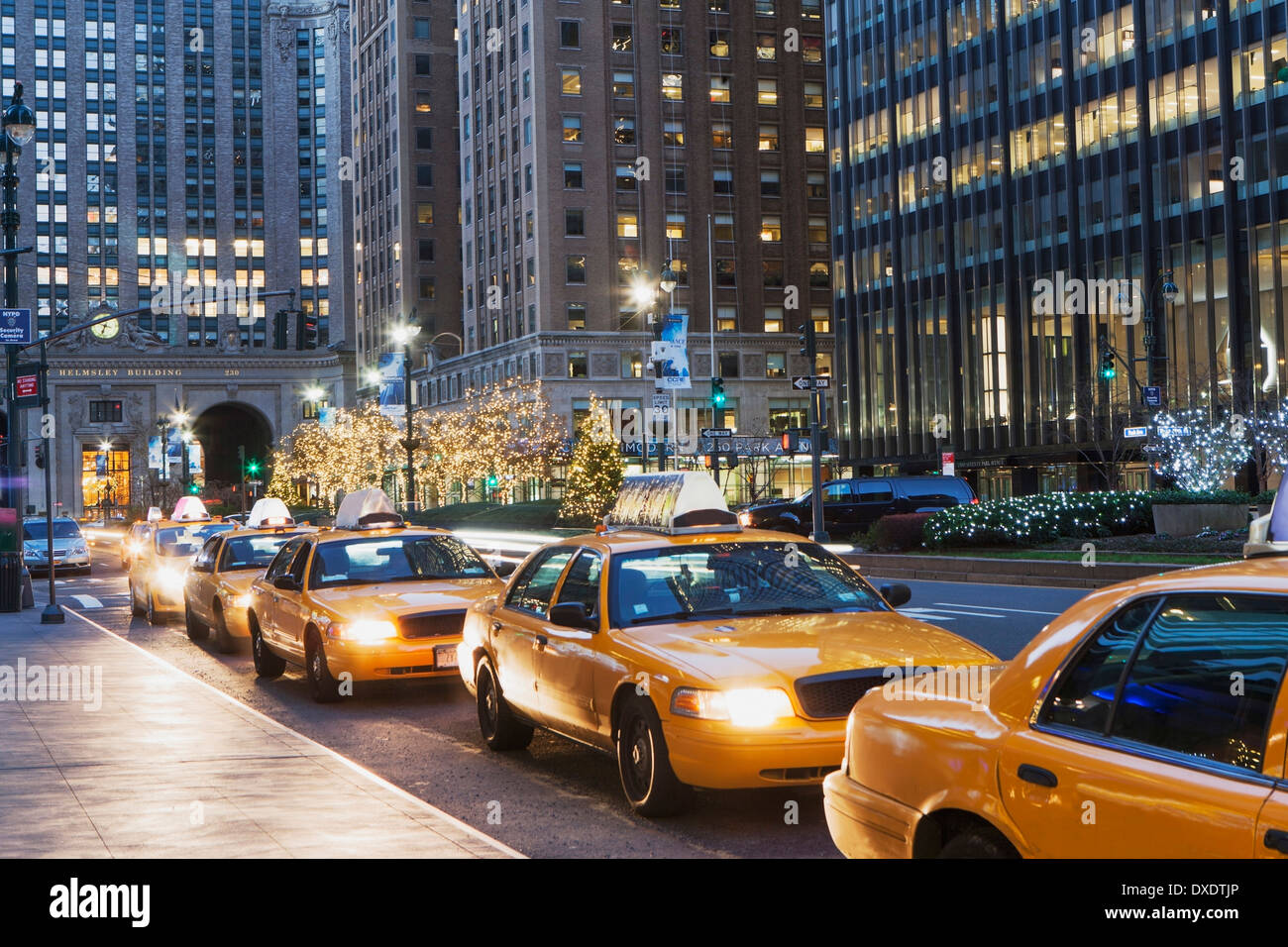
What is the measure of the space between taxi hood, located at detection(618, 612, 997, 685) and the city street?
2.78 ft

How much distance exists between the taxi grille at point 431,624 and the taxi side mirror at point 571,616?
13.8 ft

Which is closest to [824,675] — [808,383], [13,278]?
[13,278]

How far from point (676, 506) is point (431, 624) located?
11.8 ft

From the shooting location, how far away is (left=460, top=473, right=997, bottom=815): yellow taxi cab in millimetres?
7379

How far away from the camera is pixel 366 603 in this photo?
1294 centimetres

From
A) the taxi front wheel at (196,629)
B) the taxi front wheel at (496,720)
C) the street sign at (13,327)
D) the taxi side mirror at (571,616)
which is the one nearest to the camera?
the taxi side mirror at (571,616)

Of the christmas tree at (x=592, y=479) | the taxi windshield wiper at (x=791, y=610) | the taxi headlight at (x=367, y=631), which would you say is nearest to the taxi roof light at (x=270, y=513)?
the taxi headlight at (x=367, y=631)

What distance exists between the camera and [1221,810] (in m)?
3.65

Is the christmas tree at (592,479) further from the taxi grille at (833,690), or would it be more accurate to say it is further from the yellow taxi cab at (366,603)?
the taxi grille at (833,690)

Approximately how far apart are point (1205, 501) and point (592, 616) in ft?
77.1

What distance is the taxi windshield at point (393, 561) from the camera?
1398 centimetres

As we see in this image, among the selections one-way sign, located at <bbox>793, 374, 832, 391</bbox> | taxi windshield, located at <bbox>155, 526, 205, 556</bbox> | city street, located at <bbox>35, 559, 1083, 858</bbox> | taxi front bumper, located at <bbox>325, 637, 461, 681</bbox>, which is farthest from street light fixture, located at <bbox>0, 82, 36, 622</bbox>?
one-way sign, located at <bbox>793, 374, 832, 391</bbox>

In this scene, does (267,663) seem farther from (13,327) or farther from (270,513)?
(13,327)

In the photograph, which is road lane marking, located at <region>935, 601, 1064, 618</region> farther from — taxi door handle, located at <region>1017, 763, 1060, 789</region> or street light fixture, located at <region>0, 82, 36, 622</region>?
taxi door handle, located at <region>1017, 763, 1060, 789</region>
